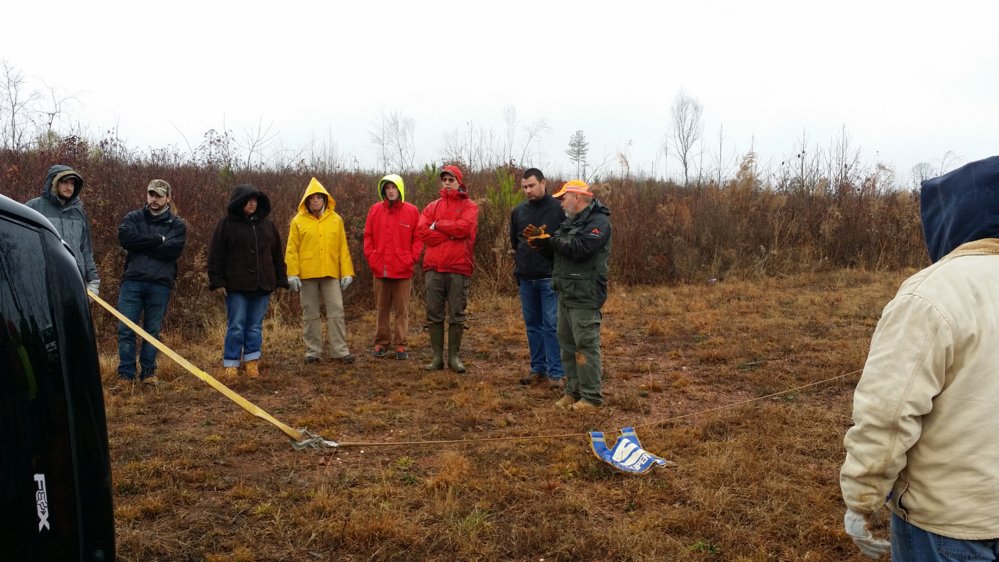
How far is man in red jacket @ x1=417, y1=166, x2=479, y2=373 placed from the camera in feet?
23.8

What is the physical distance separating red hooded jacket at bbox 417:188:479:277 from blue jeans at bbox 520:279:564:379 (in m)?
0.79

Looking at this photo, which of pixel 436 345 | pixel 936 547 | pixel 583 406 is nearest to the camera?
pixel 936 547

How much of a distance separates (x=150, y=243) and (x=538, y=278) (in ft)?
11.4

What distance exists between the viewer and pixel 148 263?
670cm

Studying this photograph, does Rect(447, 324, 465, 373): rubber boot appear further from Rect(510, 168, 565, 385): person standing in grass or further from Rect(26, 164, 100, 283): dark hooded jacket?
Rect(26, 164, 100, 283): dark hooded jacket

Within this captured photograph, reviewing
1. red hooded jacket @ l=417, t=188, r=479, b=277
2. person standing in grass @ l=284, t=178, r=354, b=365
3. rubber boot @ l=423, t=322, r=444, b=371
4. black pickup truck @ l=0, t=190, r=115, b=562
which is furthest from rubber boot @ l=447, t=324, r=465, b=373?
black pickup truck @ l=0, t=190, r=115, b=562

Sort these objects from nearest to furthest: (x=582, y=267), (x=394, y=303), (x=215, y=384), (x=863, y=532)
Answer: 1. (x=863, y=532)
2. (x=215, y=384)
3. (x=582, y=267)
4. (x=394, y=303)

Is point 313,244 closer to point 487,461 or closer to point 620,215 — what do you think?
point 487,461

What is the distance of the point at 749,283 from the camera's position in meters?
13.2

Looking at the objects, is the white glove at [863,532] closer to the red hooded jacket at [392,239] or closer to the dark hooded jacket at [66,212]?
the dark hooded jacket at [66,212]

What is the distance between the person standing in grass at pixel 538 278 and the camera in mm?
6629

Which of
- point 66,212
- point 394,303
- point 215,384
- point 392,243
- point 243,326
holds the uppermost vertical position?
point 66,212

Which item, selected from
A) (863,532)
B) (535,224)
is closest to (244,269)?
(535,224)

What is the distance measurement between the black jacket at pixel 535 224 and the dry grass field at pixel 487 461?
43.1 inches
